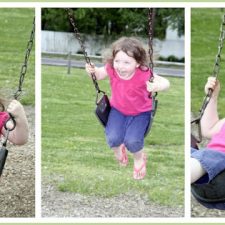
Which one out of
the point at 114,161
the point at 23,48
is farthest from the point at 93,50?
the point at 114,161

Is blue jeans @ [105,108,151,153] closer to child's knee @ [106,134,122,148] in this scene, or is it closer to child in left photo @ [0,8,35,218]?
child's knee @ [106,134,122,148]

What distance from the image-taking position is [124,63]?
13.7 feet

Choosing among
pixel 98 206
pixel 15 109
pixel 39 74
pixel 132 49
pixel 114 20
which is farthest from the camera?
pixel 98 206

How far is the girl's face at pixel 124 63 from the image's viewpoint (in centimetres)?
417

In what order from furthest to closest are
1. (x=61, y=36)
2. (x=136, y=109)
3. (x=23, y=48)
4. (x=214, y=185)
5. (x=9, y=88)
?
(x=9, y=88) < (x=23, y=48) < (x=61, y=36) < (x=136, y=109) < (x=214, y=185)

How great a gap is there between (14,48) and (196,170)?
228 cm

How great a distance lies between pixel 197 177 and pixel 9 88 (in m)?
2.48

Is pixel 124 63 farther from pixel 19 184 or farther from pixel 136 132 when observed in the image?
pixel 19 184

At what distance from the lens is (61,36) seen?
4.98 meters

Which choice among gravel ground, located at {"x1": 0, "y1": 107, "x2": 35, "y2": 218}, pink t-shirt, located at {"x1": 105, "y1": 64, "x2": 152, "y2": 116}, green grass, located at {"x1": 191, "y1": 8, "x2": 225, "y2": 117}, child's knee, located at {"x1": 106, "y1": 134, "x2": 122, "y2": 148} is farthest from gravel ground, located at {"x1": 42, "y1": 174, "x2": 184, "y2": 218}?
pink t-shirt, located at {"x1": 105, "y1": 64, "x2": 152, "y2": 116}

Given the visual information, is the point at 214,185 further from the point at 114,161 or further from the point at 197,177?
the point at 114,161

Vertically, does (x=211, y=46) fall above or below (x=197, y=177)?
above

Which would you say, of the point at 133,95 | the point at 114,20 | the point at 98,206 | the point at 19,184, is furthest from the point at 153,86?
the point at 19,184

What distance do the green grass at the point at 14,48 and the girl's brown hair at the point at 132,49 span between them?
989 millimetres
